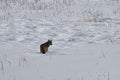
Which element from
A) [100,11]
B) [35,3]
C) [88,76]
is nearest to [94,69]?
[88,76]

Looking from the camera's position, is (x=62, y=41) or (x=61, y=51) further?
(x=62, y=41)

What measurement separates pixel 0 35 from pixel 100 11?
4.09m

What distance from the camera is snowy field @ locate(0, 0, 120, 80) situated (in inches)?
182

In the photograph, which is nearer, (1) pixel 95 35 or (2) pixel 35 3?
(1) pixel 95 35

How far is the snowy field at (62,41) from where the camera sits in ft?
15.1

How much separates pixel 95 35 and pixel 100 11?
2.79 meters

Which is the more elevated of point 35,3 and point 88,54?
point 35,3

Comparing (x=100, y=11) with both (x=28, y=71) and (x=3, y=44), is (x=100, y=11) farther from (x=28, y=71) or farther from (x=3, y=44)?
(x=28, y=71)

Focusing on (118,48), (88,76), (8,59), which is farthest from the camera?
(118,48)

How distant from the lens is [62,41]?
745 cm

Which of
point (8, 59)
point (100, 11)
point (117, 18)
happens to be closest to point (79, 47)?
point (8, 59)

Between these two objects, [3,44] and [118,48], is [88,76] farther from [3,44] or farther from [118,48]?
[3,44]

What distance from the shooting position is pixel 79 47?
22.1 ft

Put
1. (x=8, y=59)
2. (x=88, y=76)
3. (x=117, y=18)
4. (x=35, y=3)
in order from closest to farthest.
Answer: (x=88, y=76) < (x=8, y=59) < (x=117, y=18) < (x=35, y=3)
